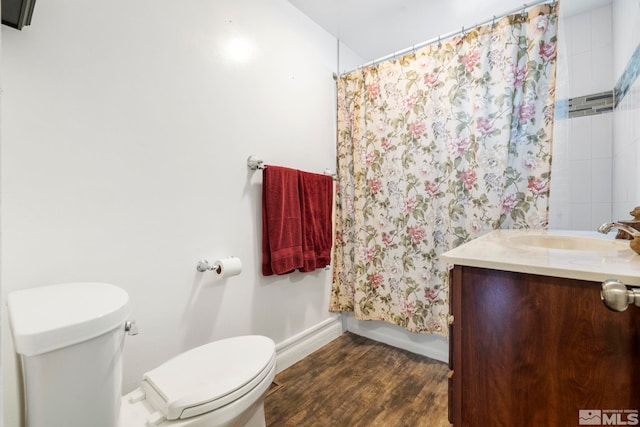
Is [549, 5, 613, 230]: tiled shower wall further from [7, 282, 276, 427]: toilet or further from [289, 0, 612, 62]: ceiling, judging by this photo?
[7, 282, 276, 427]: toilet

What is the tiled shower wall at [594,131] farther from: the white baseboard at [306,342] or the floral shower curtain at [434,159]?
the white baseboard at [306,342]

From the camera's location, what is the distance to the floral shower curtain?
1479 millimetres

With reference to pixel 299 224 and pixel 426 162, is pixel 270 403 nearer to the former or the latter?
pixel 299 224

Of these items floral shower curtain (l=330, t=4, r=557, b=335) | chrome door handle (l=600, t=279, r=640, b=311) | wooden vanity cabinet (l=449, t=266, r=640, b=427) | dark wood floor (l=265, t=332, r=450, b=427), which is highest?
floral shower curtain (l=330, t=4, r=557, b=335)

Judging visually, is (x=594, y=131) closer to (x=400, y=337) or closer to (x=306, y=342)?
(x=400, y=337)

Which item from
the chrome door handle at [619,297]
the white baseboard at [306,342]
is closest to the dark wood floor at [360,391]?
the white baseboard at [306,342]

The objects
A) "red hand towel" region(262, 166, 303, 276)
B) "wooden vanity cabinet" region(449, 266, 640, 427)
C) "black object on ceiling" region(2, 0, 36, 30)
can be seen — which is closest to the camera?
"wooden vanity cabinet" region(449, 266, 640, 427)

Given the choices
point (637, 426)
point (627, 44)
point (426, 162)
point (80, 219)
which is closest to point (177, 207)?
point (80, 219)

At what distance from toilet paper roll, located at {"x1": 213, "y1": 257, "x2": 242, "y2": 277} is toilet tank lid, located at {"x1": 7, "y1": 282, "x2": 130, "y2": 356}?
51 cm

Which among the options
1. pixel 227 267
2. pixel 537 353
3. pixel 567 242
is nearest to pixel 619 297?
pixel 537 353

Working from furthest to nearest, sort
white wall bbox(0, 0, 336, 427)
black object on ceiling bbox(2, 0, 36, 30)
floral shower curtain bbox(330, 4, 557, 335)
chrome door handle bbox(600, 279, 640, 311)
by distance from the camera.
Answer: floral shower curtain bbox(330, 4, 557, 335)
white wall bbox(0, 0, 336, 427)
black object on ceiling bbox(2, 0, 36, 30)
chrome door handle bbox(600, 279, 640, 311)

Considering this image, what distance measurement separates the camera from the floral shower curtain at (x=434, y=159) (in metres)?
1.48

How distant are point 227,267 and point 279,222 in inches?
15.8

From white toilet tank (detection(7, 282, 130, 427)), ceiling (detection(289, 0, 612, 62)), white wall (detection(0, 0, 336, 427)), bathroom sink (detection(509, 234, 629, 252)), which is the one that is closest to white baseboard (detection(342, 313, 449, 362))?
white wall (detection(0, 0, 336, 427))
